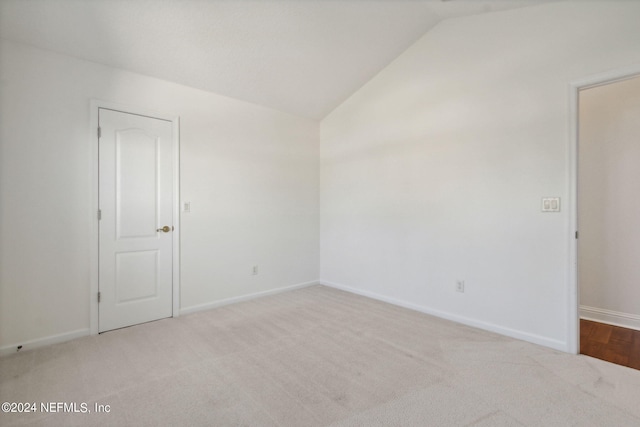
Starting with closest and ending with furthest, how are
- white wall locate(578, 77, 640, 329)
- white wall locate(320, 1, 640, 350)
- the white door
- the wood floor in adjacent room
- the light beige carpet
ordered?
the light beige carpet
the wood floor in adjacent room
white wall locate(320, 1, 640, 350)
the white door
white wall locate(578, 77, 640, 329)

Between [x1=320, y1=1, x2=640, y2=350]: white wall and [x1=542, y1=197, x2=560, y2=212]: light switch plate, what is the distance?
0.05m

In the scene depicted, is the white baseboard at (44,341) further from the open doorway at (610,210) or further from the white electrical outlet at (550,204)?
the open doorway at (610,210)

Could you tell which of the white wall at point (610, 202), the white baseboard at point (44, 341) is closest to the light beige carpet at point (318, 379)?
the white baseboard at point (44, 341)

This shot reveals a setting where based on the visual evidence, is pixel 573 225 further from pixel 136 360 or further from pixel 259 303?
pixel 136 360

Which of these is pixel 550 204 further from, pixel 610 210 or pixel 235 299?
pixel 235 299

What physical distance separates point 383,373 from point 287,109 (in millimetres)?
3473

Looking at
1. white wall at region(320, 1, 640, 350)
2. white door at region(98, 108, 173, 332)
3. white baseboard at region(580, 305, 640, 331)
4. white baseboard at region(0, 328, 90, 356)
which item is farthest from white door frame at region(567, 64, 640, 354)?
white baseboard at region(0, 328, 90, 356)

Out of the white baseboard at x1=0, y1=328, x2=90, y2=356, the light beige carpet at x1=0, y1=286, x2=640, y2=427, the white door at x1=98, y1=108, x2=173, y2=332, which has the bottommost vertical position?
the light beige carpet at x1=0, y1=286, x2=640, y2=427

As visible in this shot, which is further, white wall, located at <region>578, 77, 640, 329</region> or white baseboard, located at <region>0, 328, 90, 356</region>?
white wall, located at <region>578, 77, 640, 329</region>

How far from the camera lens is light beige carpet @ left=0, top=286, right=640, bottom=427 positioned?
171cm

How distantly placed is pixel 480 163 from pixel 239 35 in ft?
8.59

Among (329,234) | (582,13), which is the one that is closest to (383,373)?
(329,234)

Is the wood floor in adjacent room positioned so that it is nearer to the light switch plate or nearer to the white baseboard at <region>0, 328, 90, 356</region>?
the light switch plate

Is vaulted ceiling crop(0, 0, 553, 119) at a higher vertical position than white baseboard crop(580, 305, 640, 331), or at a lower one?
higher
